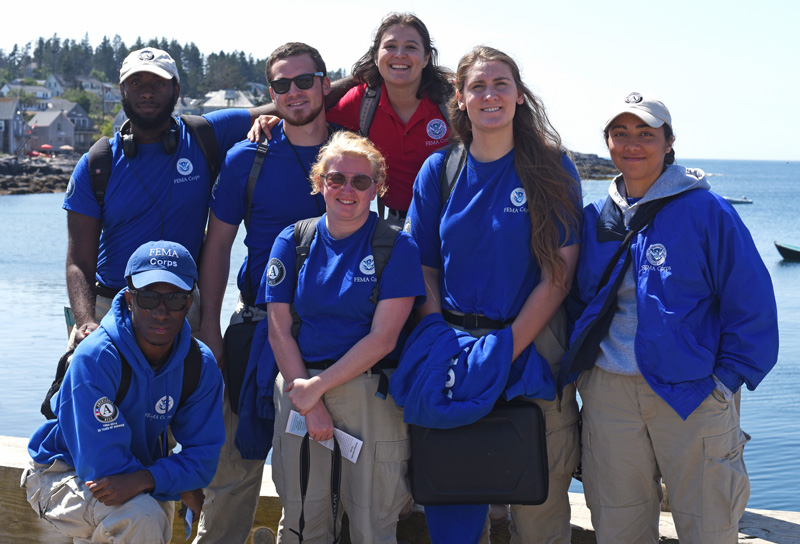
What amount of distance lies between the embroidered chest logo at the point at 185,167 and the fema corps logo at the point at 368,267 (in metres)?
1.32

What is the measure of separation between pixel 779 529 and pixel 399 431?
1935 millimetres

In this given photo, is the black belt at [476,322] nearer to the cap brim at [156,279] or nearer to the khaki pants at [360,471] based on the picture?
the khaki pants at [360,471]

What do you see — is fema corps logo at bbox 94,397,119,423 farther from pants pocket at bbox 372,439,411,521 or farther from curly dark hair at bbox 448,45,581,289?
curly dark hair at bbox 448,45,581,289

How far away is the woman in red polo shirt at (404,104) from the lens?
14.1 feet

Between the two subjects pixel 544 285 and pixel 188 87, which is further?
pixel 188 87

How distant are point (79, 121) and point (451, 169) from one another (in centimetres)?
11439

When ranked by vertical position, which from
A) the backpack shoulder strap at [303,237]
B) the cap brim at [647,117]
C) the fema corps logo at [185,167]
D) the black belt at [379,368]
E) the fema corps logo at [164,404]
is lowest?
the fema corps logo at [164,404]

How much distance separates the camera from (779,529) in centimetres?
387

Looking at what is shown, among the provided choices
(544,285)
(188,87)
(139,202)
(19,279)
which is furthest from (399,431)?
(188,87)

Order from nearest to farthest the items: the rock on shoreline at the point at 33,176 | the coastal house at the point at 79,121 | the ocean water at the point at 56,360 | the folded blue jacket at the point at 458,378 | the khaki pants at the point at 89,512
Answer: the khaki pants at the point at 89,512 → the folded blue jacket at the point at 458,378 → the ocean water at the point at 56,360 → the rock on shoreline at the point at 33,176 → the coastal house at the point at 79,121

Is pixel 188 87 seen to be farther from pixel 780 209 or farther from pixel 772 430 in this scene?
pixel 772 430

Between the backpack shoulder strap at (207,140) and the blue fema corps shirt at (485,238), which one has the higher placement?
the backpack shoulder strap at (207,140)

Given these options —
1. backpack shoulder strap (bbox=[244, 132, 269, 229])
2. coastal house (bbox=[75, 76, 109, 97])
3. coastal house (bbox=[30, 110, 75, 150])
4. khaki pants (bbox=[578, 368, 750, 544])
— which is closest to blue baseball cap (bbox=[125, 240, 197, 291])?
backpack shoulder strap (bbox=[244, 132, 269, 229])

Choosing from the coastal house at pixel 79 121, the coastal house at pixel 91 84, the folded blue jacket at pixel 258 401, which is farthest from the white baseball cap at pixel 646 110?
the coastal house at pixel 91 84
